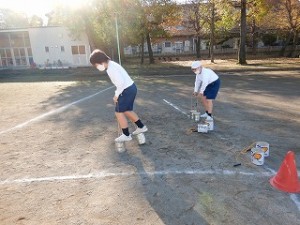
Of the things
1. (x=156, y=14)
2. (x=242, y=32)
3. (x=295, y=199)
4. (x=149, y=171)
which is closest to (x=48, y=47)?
(x=156, y=14)

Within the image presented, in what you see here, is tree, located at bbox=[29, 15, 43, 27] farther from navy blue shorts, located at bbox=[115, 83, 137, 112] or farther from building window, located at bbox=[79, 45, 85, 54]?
navy blue shorts, located at bbox=[115, 83, 137, 112]

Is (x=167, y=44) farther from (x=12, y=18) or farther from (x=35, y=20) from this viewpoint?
(x=12, y=18)

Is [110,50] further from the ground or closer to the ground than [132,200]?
further from the ground

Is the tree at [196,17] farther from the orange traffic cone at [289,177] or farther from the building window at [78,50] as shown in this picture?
the orange traffic cone at [289,177]

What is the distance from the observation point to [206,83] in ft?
18.4

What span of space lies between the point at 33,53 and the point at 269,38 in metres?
34.1

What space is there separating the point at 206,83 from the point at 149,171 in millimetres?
2551

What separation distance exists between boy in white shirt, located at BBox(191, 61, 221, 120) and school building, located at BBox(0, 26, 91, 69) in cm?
2422

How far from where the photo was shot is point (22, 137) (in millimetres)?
5793

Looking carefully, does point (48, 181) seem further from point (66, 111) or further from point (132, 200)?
point (66, 111)

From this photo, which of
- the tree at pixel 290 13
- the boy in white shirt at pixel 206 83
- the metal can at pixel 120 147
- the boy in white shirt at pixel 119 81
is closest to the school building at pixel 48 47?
the tree at pixel 290 13

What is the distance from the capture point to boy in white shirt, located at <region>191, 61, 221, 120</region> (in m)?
5.60

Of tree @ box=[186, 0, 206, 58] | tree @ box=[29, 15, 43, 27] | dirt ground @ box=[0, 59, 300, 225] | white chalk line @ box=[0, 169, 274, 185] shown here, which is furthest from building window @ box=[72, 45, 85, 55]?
tree @ box=[29, 15, 43, 27]

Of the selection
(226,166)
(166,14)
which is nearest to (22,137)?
(226,166)
